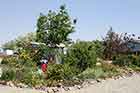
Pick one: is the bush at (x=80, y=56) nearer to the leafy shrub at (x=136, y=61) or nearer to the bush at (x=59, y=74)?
the bush at (x=59, y=74)

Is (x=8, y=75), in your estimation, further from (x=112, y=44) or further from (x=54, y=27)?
(x=112, y=44)

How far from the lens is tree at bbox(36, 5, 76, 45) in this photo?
104ft

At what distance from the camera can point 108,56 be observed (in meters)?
43.2

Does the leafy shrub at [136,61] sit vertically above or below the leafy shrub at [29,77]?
below

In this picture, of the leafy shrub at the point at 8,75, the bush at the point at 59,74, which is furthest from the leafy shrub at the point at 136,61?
the leafy shrub at the point at 8,75

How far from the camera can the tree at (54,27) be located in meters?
31.7

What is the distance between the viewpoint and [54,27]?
32.0 meters

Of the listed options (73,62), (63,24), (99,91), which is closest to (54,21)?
(63,24)

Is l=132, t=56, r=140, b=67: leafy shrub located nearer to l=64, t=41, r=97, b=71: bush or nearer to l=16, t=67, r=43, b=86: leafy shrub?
l=64, t=41, r=97, b=71: bush

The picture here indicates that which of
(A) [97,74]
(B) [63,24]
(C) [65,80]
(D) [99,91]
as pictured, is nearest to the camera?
(D) [99,91]

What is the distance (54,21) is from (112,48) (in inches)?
551

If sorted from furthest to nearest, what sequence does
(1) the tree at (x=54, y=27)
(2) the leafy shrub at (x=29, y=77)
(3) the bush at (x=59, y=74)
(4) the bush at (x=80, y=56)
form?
(1) the tree at (x=54, y=27), (4) the bush at (x=80, y=56), (3) the bush at (x=59, y=74), (2) the leafy shrub at (x=29, y=77)

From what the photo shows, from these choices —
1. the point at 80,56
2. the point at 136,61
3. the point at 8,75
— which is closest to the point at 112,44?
the point at 136,61

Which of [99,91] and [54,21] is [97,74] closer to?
[99,91]
